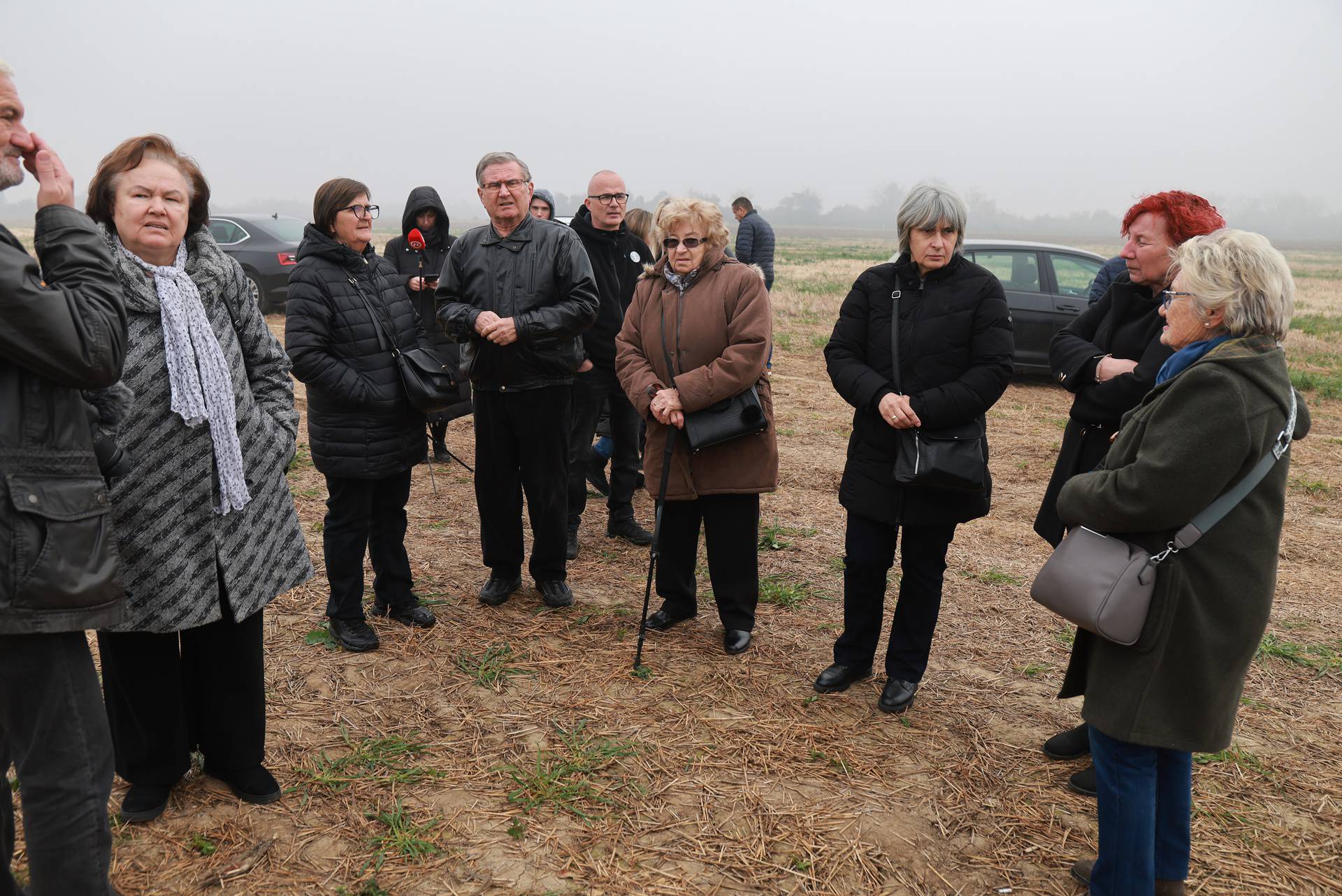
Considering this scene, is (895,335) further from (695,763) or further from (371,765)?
(371,765)

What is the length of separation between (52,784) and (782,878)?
1868 millimetres

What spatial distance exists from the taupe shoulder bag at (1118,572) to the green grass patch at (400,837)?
6.26ft

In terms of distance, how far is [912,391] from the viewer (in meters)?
3.39

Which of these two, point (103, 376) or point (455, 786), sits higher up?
point (103, 376)

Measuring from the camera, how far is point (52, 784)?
2045mm

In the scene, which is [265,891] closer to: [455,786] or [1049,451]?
[455,786]

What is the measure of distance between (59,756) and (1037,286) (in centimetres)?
1080

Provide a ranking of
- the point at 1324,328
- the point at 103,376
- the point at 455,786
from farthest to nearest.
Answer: the point at 1324,328, the point at 455,786, the point at 103,376

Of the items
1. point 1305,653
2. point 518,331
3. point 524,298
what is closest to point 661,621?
point 518,331

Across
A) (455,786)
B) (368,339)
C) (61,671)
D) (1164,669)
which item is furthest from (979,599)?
(61,671)

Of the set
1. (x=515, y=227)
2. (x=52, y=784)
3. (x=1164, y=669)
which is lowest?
(x=52, y=784)

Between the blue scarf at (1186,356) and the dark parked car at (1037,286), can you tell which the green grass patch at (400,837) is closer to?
the blue scarf at (1186,356)

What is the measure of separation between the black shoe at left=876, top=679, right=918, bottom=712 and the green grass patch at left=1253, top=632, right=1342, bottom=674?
5.52 ft

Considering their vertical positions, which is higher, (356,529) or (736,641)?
(356,529)
